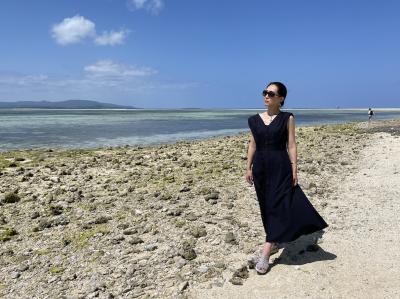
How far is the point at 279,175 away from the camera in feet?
21.5

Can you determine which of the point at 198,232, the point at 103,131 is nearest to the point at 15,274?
the point at 198,232

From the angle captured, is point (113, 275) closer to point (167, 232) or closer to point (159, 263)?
point (159, 263)

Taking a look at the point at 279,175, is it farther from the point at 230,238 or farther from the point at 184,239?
the point at 184,239

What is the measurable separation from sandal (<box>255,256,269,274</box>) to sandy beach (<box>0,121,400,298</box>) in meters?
0.09

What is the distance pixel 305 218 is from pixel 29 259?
477 cm

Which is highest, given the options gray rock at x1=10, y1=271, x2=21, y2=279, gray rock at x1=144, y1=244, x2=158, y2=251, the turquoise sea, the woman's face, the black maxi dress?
the woman's face

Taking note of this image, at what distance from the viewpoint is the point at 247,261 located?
7086 millimetres

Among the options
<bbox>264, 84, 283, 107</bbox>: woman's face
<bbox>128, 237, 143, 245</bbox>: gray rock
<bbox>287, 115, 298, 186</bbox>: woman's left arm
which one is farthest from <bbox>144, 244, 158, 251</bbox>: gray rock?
<bbox>264, 84, 283, 107</bbox>: woman's face

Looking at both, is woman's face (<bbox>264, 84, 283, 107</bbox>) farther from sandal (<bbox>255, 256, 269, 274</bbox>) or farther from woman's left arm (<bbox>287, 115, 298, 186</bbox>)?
sandal (<bbox>255, 256, 269, 274</bbox>)

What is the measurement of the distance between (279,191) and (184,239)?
95.1 inches

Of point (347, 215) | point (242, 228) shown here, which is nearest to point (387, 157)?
point (347, 215)

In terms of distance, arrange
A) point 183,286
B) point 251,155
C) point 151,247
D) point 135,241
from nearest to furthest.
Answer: point 183,286, point 251,155, point 151,247, point 135,241

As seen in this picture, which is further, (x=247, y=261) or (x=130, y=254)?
(x=130, y=254)

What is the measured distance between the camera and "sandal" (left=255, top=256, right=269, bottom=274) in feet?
21.5
